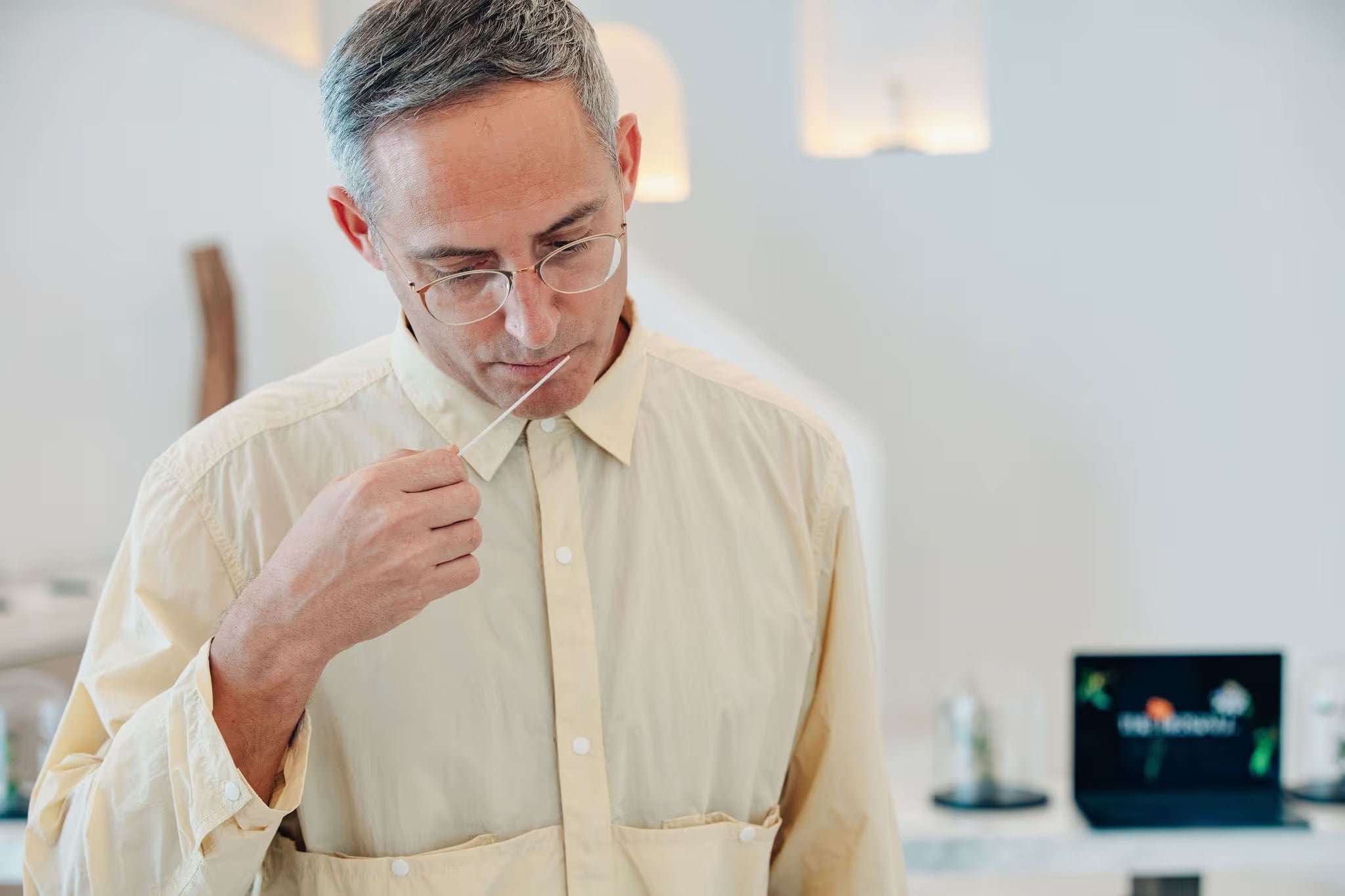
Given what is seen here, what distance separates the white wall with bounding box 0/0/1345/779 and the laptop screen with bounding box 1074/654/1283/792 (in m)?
2.58

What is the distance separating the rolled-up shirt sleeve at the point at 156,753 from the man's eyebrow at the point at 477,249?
33 centimetres

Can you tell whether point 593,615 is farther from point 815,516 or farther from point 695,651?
point 815,516

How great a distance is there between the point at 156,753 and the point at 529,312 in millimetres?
489

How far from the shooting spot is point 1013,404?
525 centimetres

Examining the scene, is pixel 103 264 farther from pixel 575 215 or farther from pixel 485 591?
pixel 575 215

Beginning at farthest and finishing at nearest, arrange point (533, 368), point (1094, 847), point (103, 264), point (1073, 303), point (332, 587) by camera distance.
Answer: point (1073, 303) → point (103, 264) → point (1094, 847) → point (533, 368) → point (332, 587)

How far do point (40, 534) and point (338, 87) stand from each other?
12.5 ft

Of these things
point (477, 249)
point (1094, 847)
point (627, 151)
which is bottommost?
point (1094, 847)

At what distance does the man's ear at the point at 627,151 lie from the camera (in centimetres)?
134

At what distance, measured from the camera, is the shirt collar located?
4.48 feet

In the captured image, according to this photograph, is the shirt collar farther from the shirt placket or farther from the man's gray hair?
the man's gray hair

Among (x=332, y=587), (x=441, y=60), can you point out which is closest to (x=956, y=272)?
(x=441, y=60)

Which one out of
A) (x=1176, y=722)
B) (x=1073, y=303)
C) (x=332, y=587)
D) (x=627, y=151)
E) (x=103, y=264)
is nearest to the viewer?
(x=332, y=587)

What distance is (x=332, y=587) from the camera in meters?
1.14
